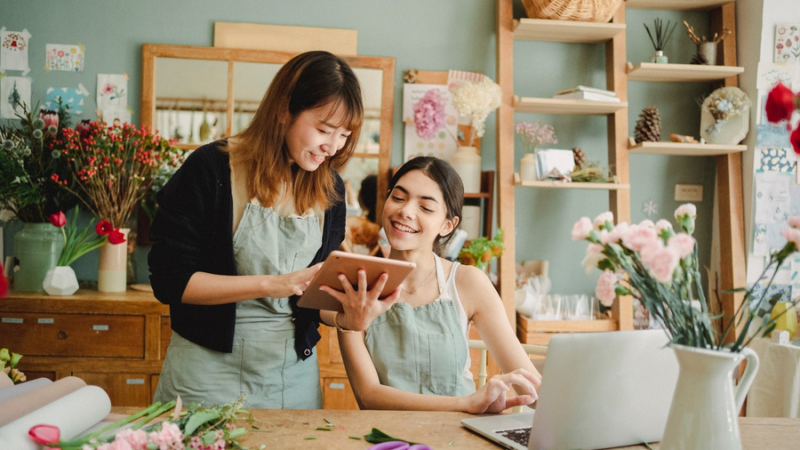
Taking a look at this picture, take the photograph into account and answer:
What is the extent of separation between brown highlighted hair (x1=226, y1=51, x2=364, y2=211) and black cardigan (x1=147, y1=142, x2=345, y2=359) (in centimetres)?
7

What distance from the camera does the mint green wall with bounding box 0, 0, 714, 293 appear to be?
3182 millimetres

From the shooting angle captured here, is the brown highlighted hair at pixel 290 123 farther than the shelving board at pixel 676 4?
No

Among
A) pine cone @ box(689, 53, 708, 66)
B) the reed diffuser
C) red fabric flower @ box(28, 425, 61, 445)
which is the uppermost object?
the reed diffuser

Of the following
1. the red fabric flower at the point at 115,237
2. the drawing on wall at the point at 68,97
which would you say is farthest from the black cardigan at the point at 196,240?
the drawing on wall at the point at 68,97

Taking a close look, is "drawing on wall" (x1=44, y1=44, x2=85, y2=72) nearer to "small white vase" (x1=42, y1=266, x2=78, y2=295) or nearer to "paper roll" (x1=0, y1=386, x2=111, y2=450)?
"small white vase" (x1=42, y1=266, x2=78, y2=295)

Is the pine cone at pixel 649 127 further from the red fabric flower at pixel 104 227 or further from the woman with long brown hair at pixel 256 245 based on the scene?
the red fabric flower at pixel 104 227

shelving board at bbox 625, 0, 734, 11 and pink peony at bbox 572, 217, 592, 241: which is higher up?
shelving board at bbox 625, 0, 734, 11

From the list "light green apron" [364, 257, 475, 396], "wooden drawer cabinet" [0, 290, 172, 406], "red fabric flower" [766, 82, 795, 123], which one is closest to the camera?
"red fabric flower" [766, 82, 795, 123]

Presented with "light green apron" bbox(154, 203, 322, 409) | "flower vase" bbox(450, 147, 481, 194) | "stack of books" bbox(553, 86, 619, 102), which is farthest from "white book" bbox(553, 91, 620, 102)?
"light green apron" bbox(154, 203, 322, 409)

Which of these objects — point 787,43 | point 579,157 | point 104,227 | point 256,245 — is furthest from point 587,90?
point 104,227

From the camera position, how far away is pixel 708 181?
3.47 m

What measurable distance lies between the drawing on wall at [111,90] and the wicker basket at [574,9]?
7.09ft

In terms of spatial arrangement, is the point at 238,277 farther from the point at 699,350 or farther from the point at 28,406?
the point at 699,350

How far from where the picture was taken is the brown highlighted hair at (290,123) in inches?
58.6
